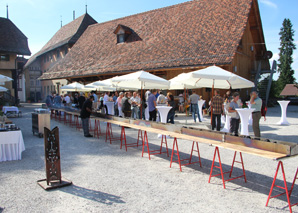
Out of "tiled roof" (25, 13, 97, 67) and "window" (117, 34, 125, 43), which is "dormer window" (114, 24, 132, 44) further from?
"tiled roof" (25, 13, 97, 67)

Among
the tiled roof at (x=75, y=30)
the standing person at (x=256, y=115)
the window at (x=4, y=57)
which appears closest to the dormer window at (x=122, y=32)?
the tiled roof at (x=75, y=30)

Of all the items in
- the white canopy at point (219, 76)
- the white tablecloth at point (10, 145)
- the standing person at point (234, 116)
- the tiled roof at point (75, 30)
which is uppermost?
the tiled roof at point (75, 30)

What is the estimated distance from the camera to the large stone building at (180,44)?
1727 centimetres

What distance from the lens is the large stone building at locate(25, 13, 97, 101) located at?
34.6 metres

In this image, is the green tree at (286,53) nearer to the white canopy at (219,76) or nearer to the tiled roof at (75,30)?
the tiled roof at (75,30)

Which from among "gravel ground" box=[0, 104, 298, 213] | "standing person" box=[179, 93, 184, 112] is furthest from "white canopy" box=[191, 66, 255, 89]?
"standing person" box=[179, 93, 184, 112]

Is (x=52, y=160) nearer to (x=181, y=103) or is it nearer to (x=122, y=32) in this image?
(x=181, y=103)

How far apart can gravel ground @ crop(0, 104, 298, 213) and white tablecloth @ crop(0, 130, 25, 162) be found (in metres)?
0.23

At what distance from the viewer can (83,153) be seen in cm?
750

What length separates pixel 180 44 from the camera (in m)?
19.2

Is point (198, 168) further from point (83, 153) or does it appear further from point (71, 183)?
point (83, 153)

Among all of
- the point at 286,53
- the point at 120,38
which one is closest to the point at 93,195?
the point at 120,38

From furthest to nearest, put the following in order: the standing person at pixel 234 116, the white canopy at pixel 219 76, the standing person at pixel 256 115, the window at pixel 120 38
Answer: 1. the window at pixel 120 38
2. the white canopy at pixel 219 76
3. the standing person at pixel 234 116
4. the standing person at pixel 256 115

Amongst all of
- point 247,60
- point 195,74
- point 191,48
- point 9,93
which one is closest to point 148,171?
point 195,74
